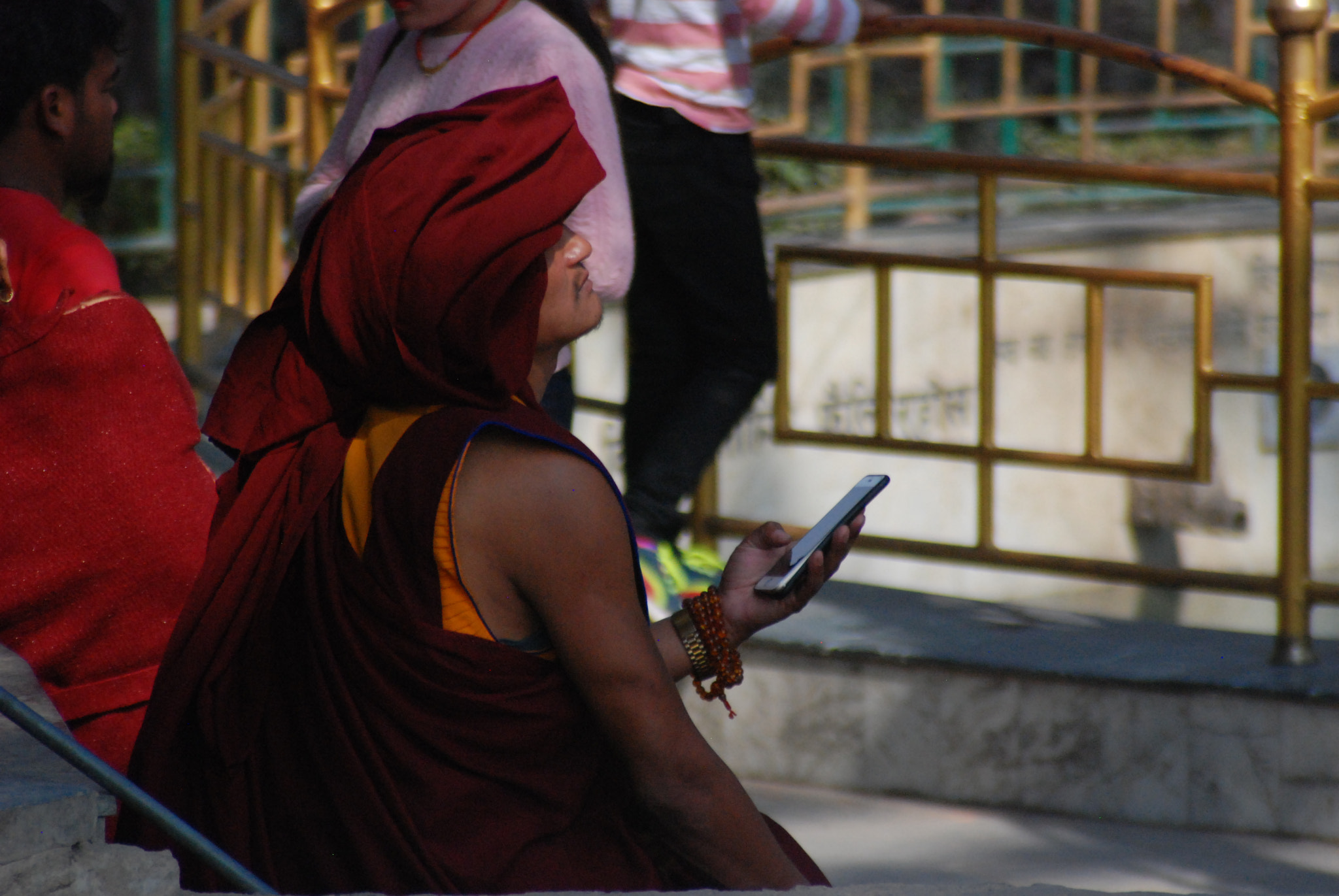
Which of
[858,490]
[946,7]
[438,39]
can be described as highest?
[946,7]

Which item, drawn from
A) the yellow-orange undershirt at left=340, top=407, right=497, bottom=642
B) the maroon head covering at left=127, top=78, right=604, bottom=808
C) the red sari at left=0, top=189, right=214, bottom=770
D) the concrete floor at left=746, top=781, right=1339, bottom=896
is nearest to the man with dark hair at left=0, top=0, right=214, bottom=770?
the red sari at left=0, top=189, right=214, bottom=770

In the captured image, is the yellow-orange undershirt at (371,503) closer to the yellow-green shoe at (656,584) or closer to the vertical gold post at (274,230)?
the yellow-green shoe at (656,584)

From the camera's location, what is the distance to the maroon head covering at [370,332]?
1.55m

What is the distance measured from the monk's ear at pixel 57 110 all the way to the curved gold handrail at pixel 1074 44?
1.76 m

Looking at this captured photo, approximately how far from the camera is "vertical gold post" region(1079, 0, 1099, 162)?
10.1m

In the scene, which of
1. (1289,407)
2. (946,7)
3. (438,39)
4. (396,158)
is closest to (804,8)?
(438,39)

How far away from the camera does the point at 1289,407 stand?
3166mm

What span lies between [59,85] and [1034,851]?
2.03m

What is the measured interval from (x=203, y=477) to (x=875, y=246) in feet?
20.9

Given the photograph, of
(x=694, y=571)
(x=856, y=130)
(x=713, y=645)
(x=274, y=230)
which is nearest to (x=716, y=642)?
(x=713, y=645)

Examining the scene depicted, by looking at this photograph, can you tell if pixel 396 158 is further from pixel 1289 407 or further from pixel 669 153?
pixel 1289 407

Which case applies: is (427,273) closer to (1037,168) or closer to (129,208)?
(1037,168)

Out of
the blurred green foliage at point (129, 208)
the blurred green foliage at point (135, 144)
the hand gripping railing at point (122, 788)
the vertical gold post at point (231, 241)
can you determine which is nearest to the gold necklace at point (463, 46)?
the hand gripping railing at point (122, 788)

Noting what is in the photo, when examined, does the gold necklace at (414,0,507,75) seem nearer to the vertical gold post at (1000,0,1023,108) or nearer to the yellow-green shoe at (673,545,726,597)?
the yellow-green shoe at (673,545,726,597)
